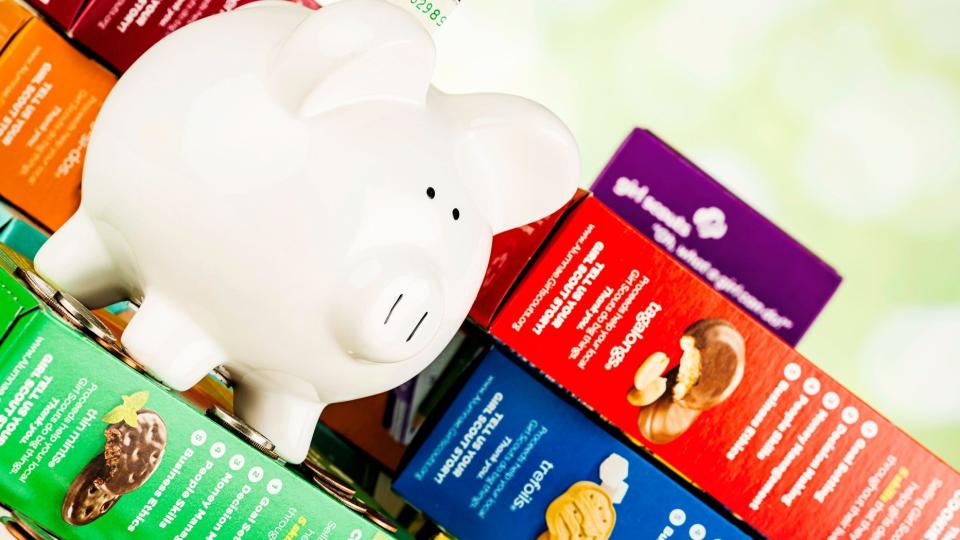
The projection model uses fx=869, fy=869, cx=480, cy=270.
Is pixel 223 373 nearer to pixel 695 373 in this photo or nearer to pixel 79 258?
A: pixel 79 258

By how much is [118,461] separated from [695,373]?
17.5 inches

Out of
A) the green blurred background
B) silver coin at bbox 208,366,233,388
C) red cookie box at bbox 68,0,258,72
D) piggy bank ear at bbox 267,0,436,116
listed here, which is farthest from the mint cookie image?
the green blurred background

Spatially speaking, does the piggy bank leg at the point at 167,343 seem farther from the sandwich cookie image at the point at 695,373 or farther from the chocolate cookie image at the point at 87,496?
the sandwich cookie image at the point at 695,373

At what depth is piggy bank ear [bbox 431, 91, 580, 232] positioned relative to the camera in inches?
24.9

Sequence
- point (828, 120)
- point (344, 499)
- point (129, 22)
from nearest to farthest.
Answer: point (344, 499) < point (129, 22) < point (828, 120)

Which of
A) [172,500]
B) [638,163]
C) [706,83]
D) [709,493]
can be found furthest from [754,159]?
[172,500]

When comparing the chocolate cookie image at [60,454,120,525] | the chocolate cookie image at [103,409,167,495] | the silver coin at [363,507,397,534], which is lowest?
the chocolate cookie image at [60,454,120,525]

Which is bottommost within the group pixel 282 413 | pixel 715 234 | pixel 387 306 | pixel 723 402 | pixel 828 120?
pixel 282 413

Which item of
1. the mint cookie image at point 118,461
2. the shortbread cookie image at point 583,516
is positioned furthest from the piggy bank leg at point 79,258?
the shortbread cookie image at point 583,516

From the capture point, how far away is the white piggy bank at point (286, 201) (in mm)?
550

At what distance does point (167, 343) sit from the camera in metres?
0.59

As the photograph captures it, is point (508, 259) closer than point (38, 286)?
No

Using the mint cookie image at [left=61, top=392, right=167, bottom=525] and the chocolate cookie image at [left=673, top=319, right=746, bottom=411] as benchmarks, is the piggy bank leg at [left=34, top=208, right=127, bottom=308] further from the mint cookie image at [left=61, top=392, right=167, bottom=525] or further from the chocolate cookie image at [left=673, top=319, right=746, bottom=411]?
the chocolate cookie image at [left=673, top=319, right=746, bottom=411]

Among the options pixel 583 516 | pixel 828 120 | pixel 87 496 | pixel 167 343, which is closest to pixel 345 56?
pixel 167 343
